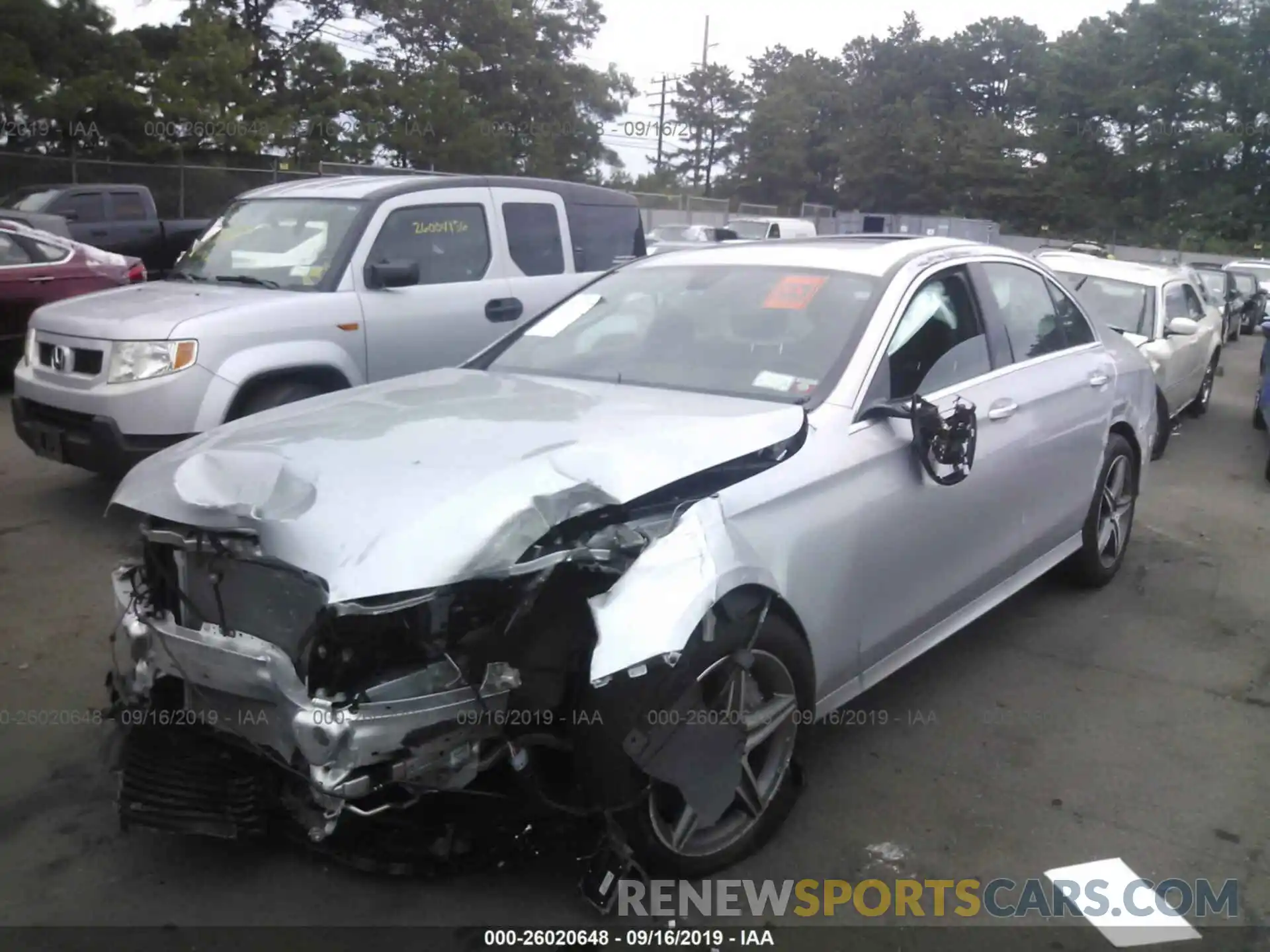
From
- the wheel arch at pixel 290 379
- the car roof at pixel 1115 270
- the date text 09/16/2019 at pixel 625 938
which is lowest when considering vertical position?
the date text 09/16/2019 at pixel 625 938

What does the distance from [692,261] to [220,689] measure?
2.67 metres

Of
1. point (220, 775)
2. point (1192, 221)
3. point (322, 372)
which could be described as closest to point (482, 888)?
point (220, 775)

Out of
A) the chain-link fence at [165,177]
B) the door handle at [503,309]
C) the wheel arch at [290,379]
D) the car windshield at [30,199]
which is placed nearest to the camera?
the wheel arch at [290,379]

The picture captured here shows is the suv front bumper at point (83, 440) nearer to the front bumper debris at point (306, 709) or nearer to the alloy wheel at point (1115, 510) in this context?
the front bumper debris at point (306, 709)

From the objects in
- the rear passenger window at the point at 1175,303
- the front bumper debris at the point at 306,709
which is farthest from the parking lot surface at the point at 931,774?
the rear passenger window at the point at 1175,303

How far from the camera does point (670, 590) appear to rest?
2.81 meters

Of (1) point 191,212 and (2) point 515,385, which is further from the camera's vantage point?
(1) point 191,212

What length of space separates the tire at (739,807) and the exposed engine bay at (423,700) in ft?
0.18

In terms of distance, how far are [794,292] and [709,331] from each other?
0.35m

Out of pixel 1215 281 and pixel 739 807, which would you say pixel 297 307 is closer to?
pixel 739 807

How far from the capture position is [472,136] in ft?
107

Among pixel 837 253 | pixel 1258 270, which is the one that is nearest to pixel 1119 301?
pixel 837 253

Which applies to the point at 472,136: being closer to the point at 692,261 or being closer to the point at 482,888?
the point at 692,261

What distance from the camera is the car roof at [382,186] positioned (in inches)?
280
